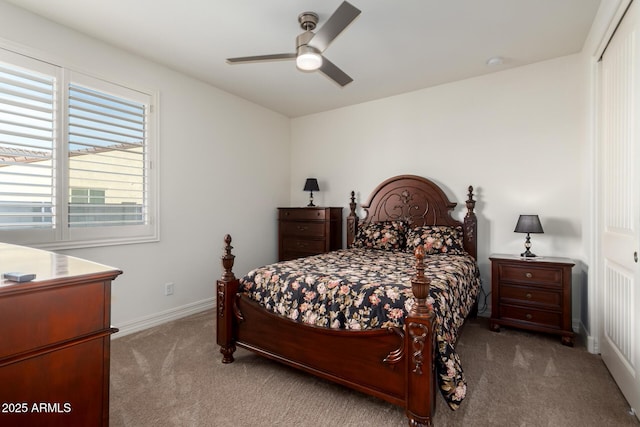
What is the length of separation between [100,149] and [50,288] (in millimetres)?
2377

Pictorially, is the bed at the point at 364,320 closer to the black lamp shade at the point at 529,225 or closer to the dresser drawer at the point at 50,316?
the black lamp shade at the point at 529,225

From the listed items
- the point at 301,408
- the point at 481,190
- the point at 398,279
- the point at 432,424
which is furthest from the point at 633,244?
the point at 301,408

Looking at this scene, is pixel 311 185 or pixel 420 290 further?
pixel 311 185

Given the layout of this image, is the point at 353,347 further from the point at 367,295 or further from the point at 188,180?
the point at 188,180

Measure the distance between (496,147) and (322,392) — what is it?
3.01 metres

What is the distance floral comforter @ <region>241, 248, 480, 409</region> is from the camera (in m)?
1.78

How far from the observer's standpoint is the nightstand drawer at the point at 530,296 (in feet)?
9.28

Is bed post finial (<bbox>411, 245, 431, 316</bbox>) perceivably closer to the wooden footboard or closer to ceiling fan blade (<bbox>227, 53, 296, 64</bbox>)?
the wooden footboard

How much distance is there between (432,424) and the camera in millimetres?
1706

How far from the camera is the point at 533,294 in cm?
292

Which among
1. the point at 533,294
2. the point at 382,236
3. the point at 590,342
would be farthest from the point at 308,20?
the point at 590,342

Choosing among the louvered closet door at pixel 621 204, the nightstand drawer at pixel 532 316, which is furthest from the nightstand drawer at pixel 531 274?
the louvered closet door at pixel 621 204

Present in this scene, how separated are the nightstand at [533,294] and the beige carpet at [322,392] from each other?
0.19 meters

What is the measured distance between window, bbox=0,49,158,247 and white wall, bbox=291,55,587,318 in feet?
8.54
